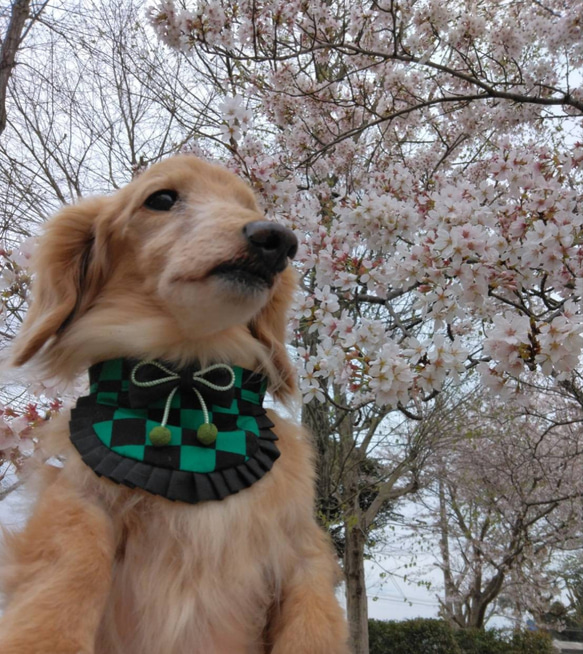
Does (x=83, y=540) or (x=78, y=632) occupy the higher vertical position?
(x=83, y=540)

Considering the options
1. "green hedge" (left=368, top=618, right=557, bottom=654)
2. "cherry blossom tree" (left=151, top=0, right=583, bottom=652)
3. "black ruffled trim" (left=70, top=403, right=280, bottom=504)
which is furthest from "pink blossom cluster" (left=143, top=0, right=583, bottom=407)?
"green hedge" (left=368, top=618, right=557, bottom=654)

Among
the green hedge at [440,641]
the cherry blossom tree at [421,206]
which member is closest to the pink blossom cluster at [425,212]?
the cherry blossom tree at [421,206]

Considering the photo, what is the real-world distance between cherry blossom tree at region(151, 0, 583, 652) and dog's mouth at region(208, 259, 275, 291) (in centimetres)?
134

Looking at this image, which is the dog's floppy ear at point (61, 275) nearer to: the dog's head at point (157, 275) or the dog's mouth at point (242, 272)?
the dog's head at point (157, 275)

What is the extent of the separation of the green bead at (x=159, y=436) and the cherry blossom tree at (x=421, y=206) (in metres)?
1.49

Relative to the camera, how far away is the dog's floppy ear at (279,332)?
63.4 inches

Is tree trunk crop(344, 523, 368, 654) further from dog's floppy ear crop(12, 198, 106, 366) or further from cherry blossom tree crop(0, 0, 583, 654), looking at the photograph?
dog's floppy ear crop(12, 198, 106, 366)

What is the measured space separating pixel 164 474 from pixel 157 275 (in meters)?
0.53

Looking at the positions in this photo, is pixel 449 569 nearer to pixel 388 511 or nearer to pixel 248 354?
pixel 388 511

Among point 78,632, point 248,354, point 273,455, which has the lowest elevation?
point 78,632

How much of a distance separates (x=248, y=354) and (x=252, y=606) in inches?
26.2

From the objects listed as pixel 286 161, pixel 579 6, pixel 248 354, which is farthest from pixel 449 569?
pixel 248 354

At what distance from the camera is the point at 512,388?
95.5 inches

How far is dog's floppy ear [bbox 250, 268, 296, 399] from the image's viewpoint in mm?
1610
